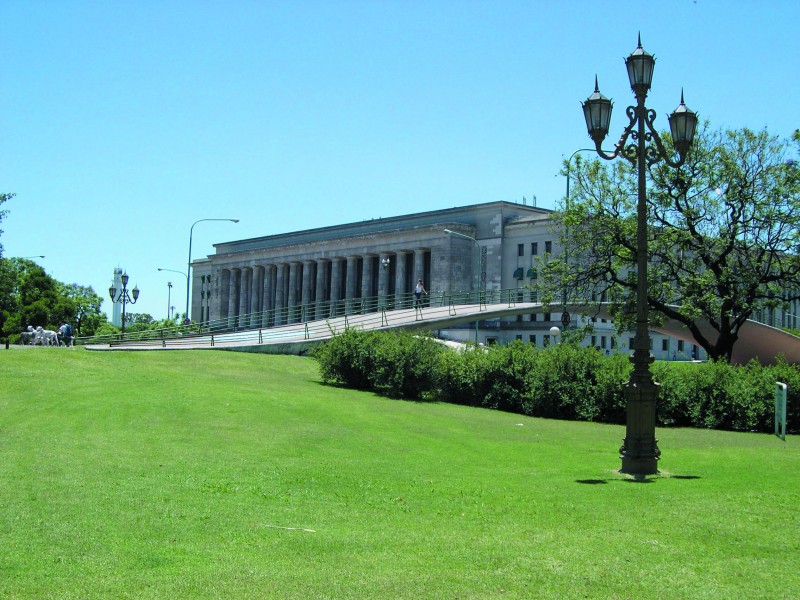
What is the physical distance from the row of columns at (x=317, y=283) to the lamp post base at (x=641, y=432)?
267 feet

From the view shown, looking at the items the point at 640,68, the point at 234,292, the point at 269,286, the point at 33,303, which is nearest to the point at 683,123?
the point at 640,68

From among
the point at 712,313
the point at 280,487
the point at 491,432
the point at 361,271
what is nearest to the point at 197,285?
the point at 361,271

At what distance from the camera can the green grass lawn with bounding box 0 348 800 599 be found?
267 inches

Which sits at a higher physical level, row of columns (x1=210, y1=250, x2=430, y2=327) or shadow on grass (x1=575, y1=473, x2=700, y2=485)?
row of columns (x1=210, y1=250, x2=430, y2=327)

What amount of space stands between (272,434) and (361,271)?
322 ft

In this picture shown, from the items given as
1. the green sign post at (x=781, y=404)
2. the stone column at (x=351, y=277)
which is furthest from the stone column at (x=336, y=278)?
the green sign post at (x=781, y=404)

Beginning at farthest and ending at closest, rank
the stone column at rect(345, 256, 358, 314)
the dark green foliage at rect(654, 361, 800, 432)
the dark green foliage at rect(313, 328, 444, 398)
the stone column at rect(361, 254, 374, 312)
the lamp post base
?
the stone column at rect(345, 256, 358, 314), the stone column at rect(361, 254, 374, 312), the dark green foliage at rect(313, 328, 444, 398), the dark green foliage at rect(654, 361, 800, 432), the lamp post base

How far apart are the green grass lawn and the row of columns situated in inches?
3050

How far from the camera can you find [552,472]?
46.0ft

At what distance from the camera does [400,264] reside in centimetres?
10625

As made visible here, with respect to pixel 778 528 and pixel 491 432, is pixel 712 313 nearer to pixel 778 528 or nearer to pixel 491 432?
pixel 491 432

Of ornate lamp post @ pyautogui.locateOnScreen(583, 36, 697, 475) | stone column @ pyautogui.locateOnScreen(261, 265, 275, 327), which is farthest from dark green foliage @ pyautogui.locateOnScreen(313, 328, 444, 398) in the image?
stone column @ pyautogui.locateOnScreen(261, 265, 275, 327)

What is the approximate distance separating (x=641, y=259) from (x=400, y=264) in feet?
300

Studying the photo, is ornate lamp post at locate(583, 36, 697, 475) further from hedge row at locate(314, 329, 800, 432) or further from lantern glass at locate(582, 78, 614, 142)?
hedge row at locate(314, 329, 800, 432)
